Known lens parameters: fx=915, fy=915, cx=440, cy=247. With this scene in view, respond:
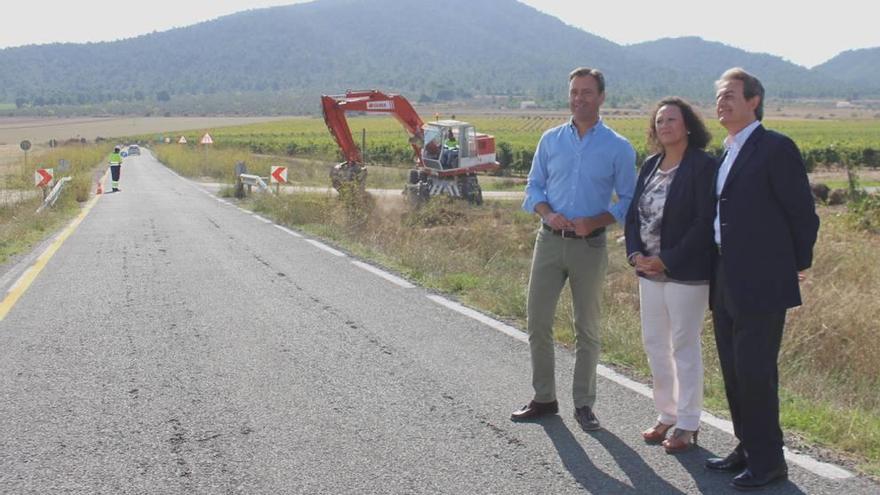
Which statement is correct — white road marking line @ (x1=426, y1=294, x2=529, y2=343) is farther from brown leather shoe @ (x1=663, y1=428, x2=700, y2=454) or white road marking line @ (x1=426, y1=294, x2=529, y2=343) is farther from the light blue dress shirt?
brown leather shoe @ (x1=663, y1=428, x2=700, y2=454)

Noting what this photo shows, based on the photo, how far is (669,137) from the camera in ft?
15.1

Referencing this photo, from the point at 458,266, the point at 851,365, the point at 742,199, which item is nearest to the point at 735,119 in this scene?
the point at 742,199

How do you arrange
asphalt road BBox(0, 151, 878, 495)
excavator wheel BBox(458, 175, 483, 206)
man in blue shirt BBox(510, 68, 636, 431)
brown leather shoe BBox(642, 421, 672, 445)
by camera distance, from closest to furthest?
asphalt road BBox(0, 151, 878, 495)
brown leather shoe BBox(642, 421, 672, 445)
man in blue shirt BBox(510, 68, 636, 431)
excavator wheel BBox(458, 175, 483, 206)

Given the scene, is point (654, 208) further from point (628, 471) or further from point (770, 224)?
point (628, 471)

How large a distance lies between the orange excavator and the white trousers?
64.6 ft

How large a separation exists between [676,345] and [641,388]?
3.84ft

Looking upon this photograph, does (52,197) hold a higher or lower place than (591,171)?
lower

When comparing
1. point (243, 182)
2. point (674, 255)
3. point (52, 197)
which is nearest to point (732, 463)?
point (674, 255)

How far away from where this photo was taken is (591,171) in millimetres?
5047

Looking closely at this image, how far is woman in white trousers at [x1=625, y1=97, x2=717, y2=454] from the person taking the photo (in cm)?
451

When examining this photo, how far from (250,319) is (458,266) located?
3.83 metres

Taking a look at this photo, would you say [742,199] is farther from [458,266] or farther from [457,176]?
[457,176]

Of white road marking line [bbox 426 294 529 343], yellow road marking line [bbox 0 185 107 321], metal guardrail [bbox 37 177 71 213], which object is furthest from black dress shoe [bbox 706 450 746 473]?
metal guardrail [bbox 37 177 71 213]

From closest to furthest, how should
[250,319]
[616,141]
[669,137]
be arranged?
[669,137] < [616,141] < [250,319]
